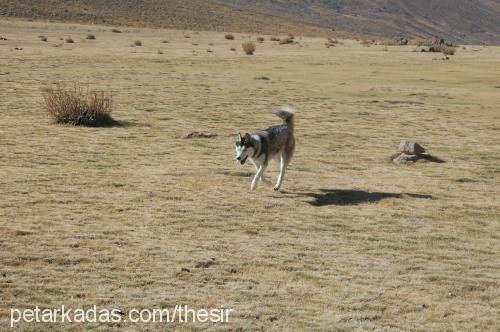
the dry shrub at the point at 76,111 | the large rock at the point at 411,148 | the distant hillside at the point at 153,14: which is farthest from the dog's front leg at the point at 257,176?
the distant hillside at the point at 153,14

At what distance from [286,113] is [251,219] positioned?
2923mm

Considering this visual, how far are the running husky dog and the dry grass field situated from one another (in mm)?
402

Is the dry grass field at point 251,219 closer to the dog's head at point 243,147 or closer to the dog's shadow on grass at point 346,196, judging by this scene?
the dog's shadow on grass at point 346,196

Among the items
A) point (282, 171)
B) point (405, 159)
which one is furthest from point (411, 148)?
point (282, 171)

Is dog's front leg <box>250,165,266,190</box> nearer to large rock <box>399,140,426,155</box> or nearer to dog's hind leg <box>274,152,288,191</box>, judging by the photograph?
dog's hind leg <box>274,152,288,191</box>

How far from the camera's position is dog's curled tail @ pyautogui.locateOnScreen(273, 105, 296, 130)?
1231cm

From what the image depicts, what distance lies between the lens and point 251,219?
1008cm

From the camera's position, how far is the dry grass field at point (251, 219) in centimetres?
714

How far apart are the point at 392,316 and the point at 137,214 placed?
4334 millimetres

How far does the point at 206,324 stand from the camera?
21.4ft

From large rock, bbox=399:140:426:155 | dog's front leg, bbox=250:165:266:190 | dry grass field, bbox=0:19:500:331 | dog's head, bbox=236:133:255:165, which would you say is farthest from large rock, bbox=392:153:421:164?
dog's head, bbox=236:133:255:165

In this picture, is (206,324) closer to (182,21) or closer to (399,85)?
(399,85)

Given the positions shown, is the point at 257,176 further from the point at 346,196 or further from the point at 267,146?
the point at 346,196

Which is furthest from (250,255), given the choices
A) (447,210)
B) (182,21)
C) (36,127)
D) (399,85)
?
(182,21)
